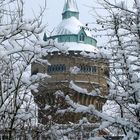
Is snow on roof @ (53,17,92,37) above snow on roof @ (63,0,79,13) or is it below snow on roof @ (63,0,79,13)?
below

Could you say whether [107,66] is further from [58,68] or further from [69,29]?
[69,29]

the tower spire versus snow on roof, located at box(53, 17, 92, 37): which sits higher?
the tower spire

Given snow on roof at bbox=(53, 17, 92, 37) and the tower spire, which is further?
the tower spire

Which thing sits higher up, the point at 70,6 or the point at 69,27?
the point at 70,6

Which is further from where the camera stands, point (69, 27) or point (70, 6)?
point (70, 6)

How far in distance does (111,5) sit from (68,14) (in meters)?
37.1

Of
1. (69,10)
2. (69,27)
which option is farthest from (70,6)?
(69,27)

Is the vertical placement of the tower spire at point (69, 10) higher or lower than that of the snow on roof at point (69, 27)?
higher

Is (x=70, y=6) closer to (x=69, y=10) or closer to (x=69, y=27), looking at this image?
(x=69, y=10)

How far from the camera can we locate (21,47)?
566 centimetres

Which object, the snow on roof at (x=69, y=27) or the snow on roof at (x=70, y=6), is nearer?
the snow on roof at (x=69, y=27)

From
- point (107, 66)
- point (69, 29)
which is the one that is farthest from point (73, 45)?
point (107, 66)

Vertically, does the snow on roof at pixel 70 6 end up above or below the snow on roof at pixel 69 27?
Result: above

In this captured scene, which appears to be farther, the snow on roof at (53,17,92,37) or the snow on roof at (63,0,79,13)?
the snow on roof at (63,0,79,13)
